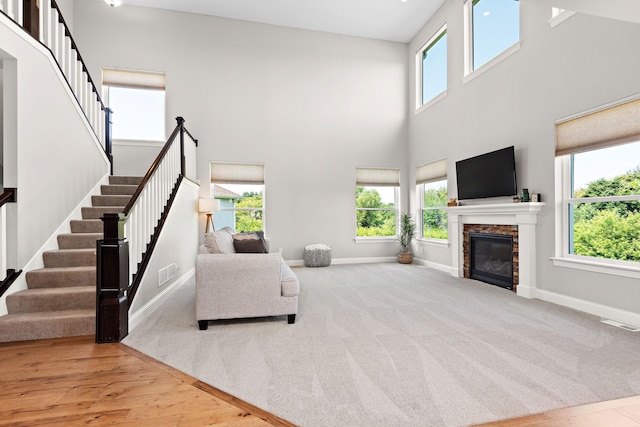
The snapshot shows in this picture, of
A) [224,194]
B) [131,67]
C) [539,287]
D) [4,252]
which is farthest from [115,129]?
[539,287]

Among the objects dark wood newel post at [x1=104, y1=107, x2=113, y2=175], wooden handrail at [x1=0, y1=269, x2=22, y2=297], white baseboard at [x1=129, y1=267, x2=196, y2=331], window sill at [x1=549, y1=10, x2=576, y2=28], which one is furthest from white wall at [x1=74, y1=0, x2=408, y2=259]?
window sill at [x1=549, y1=10, x2=576, y2=28]

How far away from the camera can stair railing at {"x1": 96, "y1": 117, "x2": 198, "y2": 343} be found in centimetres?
265

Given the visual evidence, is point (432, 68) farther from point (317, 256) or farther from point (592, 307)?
point (592, 307)

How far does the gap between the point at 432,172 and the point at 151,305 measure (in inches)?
213

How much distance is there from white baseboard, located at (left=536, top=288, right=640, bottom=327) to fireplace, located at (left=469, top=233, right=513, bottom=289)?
1.71ft

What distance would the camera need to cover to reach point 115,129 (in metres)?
5.93

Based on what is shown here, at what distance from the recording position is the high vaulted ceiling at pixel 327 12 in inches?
233

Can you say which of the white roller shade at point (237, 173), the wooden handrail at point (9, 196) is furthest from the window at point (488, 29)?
the wooden handrail at point (9, 196)

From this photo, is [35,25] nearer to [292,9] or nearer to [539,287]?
[292,9]

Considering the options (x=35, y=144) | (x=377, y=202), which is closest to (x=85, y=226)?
(x=35, y=144)

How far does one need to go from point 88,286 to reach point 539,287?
5.20 meters

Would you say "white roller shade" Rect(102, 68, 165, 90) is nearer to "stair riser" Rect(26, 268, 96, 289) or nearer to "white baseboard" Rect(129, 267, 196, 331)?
"white baseboard" Rect(129, 267, 196, 331)

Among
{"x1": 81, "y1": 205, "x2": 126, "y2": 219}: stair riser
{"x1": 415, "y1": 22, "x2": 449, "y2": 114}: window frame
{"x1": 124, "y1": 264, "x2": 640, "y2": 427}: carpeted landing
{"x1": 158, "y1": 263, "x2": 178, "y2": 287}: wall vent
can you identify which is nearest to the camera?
{"x1": 124, "y1": 264, "x2": 640, "y2": 427}: carpeted landing

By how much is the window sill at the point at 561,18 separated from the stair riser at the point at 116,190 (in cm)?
615
